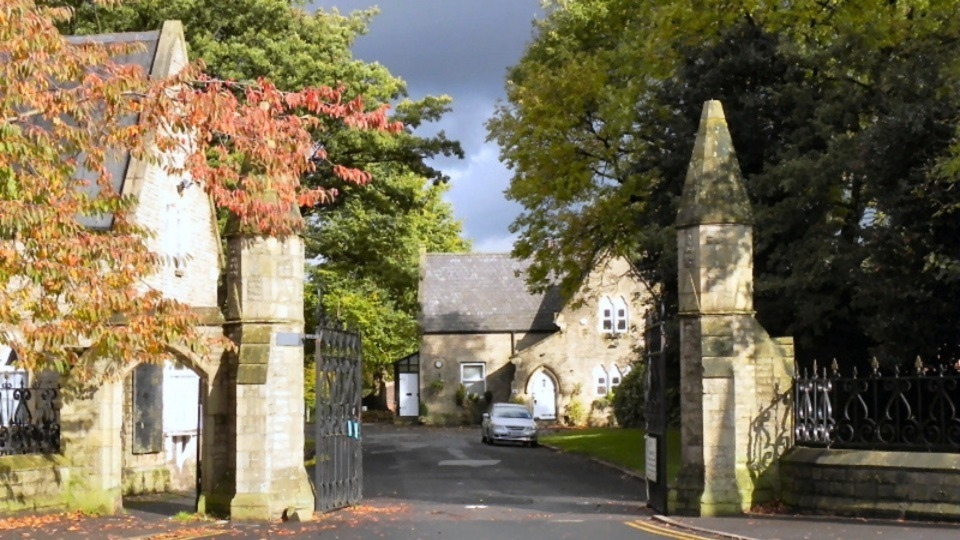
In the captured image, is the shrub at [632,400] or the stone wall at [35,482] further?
the shrub at [632,400]

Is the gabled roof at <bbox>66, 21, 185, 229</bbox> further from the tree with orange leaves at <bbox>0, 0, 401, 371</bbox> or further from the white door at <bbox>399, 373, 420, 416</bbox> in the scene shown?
the white door at <bbox>399, 373, 420, 416</bbox>

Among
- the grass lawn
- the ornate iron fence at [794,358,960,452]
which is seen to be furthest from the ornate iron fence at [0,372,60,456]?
the grass lawn

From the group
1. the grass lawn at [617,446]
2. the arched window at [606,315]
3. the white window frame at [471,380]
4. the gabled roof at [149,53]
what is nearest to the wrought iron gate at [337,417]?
the gabled roof at [149,53]

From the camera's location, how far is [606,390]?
62.8 m

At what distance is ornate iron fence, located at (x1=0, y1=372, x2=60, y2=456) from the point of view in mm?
19094

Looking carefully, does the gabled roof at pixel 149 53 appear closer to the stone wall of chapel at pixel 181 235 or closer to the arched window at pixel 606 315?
the stone wall of chapel at pixel 181 235

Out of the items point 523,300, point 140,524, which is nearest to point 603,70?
point 140,524

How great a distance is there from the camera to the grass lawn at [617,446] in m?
32.0

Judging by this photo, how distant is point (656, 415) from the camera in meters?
19.3

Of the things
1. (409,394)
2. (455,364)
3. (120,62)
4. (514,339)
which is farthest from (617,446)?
(409,394)

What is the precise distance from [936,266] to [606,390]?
137 ft

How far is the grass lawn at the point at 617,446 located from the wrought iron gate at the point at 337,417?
28.1 ft

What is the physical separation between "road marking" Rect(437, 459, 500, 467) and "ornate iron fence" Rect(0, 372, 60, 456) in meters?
15.5

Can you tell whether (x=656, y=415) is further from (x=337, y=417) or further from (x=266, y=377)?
(x=266, y=377)
